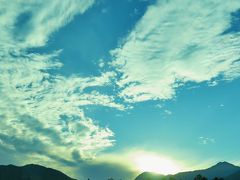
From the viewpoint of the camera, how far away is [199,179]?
5782 inches

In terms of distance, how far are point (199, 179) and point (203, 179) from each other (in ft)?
17.1

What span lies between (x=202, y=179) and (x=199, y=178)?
6.63 meters

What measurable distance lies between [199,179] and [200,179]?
3.06 feet

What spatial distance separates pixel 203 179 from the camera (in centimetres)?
14188

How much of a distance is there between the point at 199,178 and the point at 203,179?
21.3 ft

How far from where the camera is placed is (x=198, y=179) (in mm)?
147500

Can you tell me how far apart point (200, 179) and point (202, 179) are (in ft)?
14.4

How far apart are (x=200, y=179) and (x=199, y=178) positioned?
2.26 meters

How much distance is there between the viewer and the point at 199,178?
486 feet

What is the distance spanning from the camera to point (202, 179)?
465 feet

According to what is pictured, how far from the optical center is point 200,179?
146000 mm

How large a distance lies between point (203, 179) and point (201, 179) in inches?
87.5
